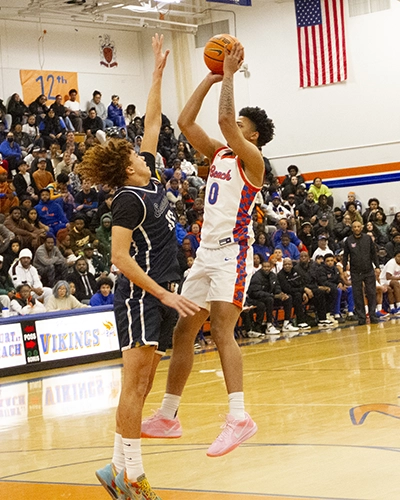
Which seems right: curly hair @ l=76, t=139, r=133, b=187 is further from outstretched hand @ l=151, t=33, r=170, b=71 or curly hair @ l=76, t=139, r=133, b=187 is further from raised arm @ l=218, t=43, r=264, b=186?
outstretched hand @ l=151, t=33, r=170, b=71

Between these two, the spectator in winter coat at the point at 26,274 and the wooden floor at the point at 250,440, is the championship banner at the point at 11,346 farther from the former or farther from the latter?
the spectator in winter coat at the point at 26,274

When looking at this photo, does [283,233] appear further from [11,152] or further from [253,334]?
[11,152]

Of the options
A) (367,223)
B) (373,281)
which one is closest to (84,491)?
(373,281)

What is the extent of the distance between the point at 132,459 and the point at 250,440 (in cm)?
184

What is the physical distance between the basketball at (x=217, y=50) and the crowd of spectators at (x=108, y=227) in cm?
795

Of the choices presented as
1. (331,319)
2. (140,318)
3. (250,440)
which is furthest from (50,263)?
(140,318)

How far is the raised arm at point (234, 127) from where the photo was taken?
494 centimetres

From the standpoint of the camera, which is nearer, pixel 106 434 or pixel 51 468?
pixel 51 468

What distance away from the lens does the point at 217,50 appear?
5180mm

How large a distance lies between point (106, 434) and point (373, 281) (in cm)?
935

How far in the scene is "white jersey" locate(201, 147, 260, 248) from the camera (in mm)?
5141

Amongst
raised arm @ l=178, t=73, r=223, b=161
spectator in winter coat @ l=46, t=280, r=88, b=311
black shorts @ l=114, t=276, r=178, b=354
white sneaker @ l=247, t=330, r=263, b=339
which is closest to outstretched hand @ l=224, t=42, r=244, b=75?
raised arm @ l=178, t=73, r=223, b=161

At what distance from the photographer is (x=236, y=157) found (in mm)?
5191

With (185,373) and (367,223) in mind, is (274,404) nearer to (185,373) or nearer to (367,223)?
(185,373)
